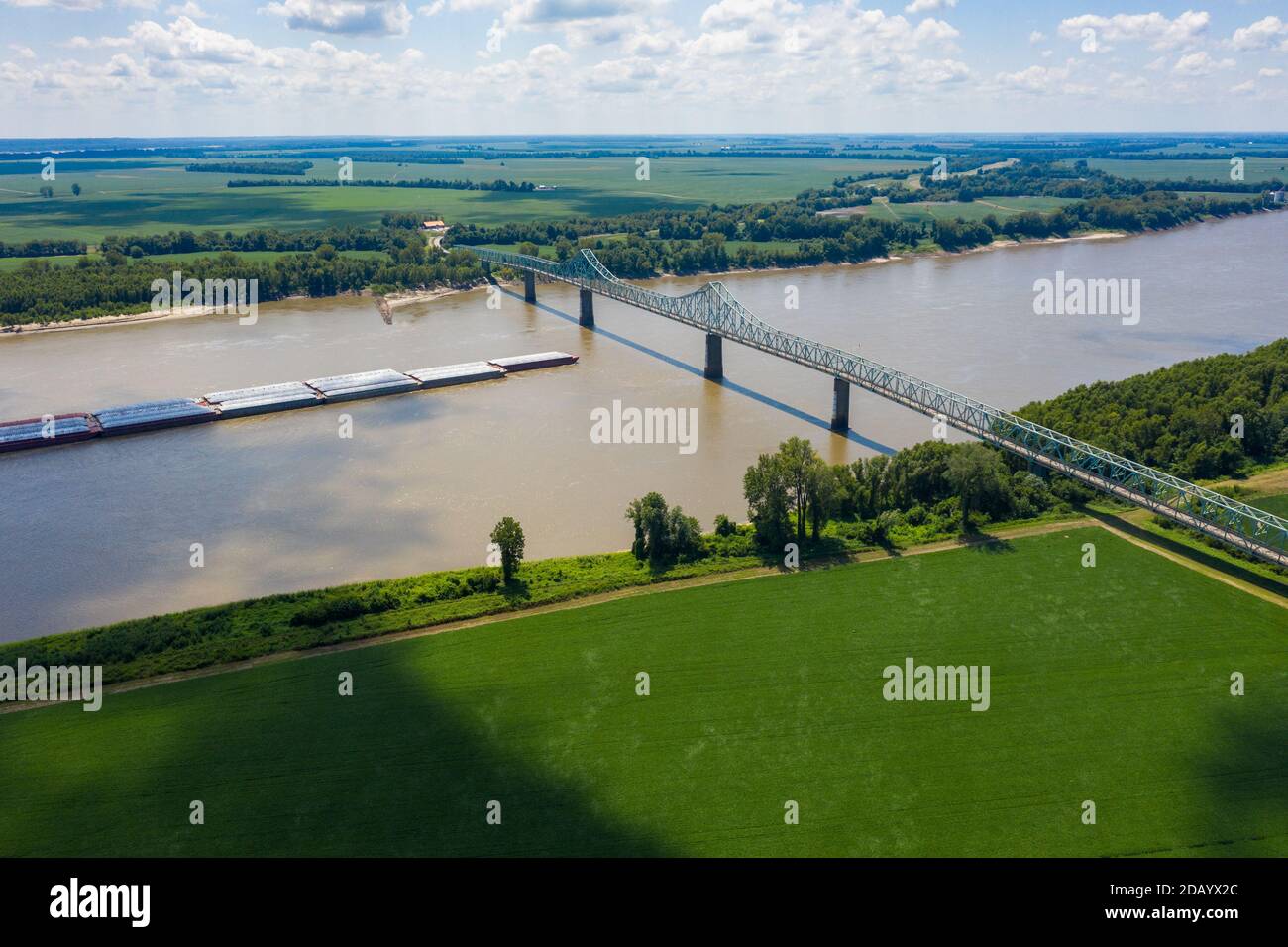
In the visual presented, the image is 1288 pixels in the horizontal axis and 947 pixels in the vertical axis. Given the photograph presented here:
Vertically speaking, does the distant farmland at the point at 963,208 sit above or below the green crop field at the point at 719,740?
above

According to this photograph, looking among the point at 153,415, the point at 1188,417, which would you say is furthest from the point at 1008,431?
the point at 153,415

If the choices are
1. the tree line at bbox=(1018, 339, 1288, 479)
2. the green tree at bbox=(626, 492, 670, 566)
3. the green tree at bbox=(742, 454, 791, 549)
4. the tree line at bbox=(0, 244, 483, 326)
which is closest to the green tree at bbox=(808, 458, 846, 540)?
the green tree at bbox=(742, 454, 791, 549)

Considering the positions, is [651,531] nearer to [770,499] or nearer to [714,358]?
[770,499]

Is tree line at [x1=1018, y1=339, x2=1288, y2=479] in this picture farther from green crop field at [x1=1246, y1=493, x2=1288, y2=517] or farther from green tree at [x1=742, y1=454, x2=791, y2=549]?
green tree at [x1=742, y1=454, x2=791, y2=549]

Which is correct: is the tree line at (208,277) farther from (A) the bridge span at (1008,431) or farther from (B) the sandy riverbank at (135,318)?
(A) the bridge span at (1008,431)

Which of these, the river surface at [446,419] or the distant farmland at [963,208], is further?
the distant farmland at [963,208]

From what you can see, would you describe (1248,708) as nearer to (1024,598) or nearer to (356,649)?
(1024,598)

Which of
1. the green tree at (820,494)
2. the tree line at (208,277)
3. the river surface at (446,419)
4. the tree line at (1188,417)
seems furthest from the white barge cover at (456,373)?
Result: the tree line at (208,277)
